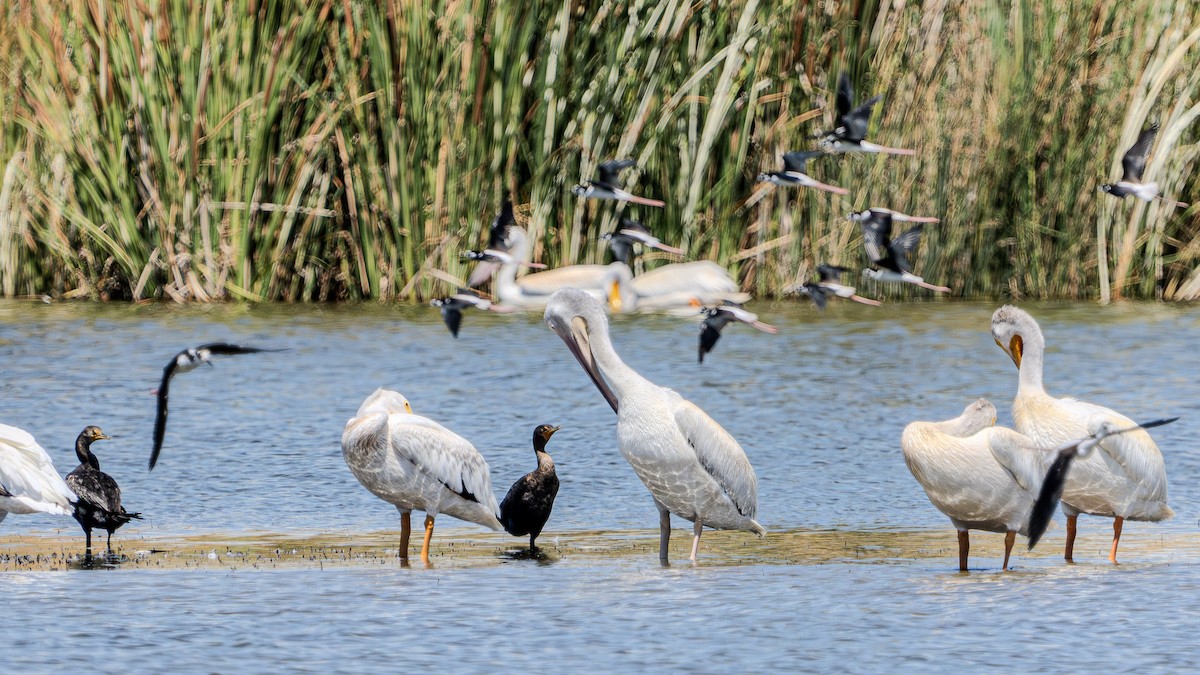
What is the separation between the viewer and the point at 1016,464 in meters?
7.88

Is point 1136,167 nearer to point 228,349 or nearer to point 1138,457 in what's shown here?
point 1138,457

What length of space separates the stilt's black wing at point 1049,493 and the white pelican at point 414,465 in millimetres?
2735

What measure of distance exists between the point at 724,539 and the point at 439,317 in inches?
369

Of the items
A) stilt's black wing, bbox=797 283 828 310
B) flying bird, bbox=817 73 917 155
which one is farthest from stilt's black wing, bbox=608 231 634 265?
flying bird, bbox=817 73 917 155

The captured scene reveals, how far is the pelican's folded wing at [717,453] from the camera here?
8.34m

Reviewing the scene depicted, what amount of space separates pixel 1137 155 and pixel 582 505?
17.2 ft

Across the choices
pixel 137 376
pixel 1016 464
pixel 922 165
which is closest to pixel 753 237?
pixel 922 165

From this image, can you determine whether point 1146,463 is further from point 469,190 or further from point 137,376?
point 469,190

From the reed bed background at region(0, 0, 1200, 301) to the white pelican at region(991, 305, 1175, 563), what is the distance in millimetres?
8844

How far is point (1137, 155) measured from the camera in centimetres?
1295

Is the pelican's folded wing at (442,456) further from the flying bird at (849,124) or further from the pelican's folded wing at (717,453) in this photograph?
the flying bird at (849,124)

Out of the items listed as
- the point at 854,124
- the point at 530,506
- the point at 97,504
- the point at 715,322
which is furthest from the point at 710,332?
the point at 97,504

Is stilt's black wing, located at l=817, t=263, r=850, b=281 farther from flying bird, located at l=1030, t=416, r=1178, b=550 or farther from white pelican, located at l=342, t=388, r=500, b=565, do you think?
flying bird, located at l=1030, t=416, r=1178, b=550

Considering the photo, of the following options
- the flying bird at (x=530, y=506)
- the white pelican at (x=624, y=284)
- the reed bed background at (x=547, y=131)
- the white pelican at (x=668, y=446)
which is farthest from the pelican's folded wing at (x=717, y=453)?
the reed bed background at (x=547, y=131)
